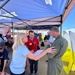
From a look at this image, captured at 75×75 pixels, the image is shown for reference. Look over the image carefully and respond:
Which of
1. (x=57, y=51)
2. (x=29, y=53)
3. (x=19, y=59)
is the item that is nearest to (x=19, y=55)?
(x=19, y=59)

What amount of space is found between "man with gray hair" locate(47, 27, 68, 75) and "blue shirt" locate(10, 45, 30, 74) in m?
0.75

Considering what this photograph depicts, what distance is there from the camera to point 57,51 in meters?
3.27

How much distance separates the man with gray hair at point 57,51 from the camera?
330 centimetres

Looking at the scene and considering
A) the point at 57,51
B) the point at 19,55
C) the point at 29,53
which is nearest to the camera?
the point at 29,53

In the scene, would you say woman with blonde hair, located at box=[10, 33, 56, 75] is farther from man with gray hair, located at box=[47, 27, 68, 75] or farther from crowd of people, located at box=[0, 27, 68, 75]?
man with gray hair, located at box=[47, 27, 68, 75]

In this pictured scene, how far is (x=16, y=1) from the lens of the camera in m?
3.40

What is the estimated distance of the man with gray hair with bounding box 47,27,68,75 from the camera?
3303 mm

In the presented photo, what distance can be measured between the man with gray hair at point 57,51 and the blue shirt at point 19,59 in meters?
0.75

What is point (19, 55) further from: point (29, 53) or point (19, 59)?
point (29, 53)

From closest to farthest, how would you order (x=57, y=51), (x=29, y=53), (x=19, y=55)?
(x=29, y=53)
(x=19, y=55)
(x=57, y=51)

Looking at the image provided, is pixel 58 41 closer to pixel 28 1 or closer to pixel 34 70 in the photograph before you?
pixel 28 1

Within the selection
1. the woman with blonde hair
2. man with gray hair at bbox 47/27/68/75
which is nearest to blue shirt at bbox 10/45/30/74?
the woman with blonde hair

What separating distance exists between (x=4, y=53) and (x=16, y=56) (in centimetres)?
65

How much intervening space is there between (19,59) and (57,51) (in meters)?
0.86
